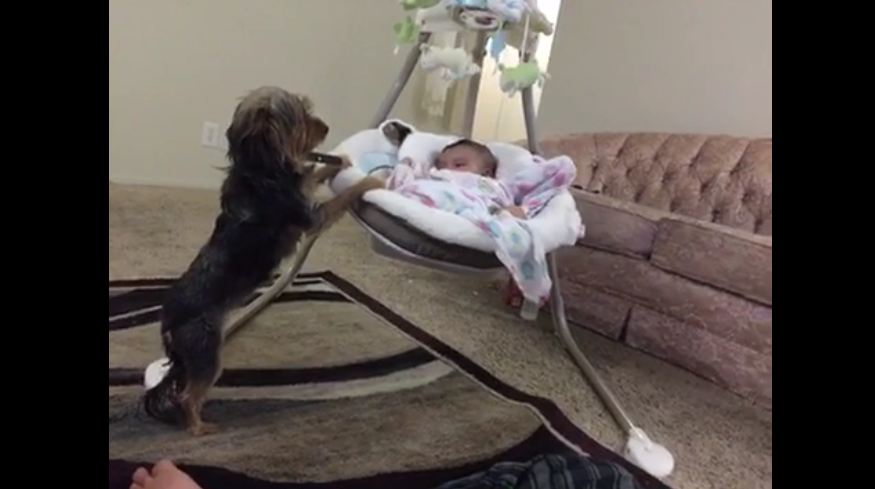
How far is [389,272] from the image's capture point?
112 inches

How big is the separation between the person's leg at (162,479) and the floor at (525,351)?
1015 millimetres

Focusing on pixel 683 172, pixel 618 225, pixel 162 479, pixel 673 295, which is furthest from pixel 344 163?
Answer: pixel 683 172

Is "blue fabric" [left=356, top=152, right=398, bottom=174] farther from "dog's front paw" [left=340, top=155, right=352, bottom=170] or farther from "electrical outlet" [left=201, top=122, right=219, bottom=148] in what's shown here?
"electrical outlet" [left=201, top=122, right=219, bottom=148]

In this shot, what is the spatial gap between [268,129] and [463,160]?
884mm

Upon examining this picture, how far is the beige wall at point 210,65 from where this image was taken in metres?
3.29

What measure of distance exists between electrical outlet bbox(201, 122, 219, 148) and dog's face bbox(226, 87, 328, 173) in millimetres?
2379

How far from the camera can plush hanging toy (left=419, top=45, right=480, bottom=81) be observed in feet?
6.01

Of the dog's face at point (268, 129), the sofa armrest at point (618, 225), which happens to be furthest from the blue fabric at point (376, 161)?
the sofa armrest at point (618, 225)

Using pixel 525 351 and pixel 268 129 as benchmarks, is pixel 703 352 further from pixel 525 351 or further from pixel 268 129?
pixel 268 129

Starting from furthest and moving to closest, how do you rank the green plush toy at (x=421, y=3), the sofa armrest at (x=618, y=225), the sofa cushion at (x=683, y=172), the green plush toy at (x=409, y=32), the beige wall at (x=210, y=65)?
1. the beige wall at (x=210, y=65)
2. the sofa cushion at (x=683, y=172)
3. the sofa armrest at (x=618, y=225)
4. the green plush toy at (x=409, y=32)
5. the green plush toy at (x=421, y=3)

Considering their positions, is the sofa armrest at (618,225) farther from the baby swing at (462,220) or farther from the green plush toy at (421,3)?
the green plush toy at (421,3)
